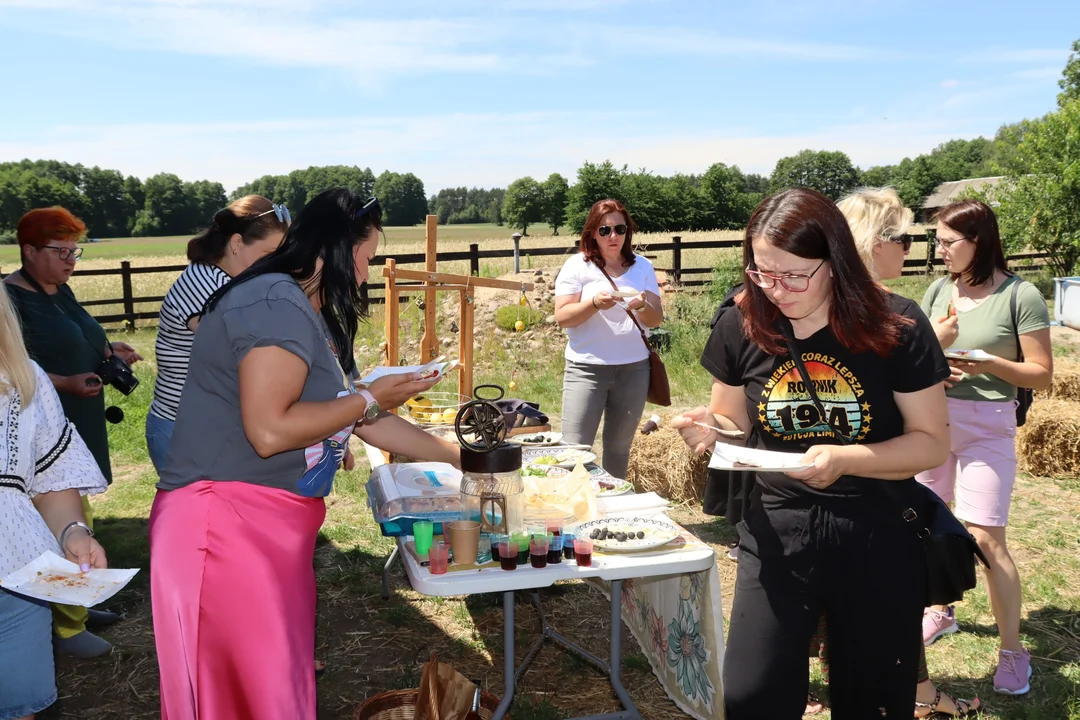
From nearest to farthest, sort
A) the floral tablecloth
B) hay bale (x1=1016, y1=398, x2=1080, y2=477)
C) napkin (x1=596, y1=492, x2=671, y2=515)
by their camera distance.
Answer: the floral tablecloth
napkin (x1=596, y1=492, x2=671, y2=515)
hay bale (x1=1016, y1=398, x2=1080, y2=477)

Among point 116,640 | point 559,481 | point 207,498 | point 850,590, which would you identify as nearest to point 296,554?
point 207,498

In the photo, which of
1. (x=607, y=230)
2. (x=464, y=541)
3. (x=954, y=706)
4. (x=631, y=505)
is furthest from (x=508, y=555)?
(x=607, y=230)

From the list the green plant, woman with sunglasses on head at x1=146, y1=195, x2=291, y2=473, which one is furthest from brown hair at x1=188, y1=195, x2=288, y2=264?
the green plant

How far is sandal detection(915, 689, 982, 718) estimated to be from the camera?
3105 millimetres

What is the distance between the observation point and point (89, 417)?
411 centimetres

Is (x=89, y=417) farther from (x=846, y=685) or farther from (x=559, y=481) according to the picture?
(x=846, y=685)

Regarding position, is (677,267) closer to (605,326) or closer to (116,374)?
(605,326)

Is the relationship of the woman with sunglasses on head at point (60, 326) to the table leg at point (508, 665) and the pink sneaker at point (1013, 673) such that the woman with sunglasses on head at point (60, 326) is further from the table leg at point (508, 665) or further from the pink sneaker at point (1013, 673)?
the pink sneaker at point (1013, 673)

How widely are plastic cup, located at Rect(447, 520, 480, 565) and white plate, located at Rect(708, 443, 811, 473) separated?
0.80 m

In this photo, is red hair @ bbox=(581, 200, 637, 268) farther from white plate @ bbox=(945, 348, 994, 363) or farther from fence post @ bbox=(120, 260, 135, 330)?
fence post @ bbox=(120, 260, 135, 330)

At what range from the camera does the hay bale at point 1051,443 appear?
618 cm

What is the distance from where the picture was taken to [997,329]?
3299 millimetres

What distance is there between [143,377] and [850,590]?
34.2ft

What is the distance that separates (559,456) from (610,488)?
476 mm
